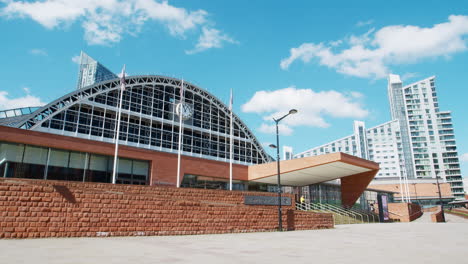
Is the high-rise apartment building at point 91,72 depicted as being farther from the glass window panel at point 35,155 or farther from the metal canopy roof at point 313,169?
the glass window panel at point 35,155

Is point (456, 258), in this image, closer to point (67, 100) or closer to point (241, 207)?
point (241, 207)

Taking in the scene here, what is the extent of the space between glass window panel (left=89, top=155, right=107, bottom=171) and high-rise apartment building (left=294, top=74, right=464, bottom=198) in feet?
400

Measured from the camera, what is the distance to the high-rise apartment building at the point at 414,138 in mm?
131875

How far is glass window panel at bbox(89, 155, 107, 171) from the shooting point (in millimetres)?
31312

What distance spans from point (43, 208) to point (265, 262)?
39.6ft

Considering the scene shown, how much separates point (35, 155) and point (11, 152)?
1.76 m

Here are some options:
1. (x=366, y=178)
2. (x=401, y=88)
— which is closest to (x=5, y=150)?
(x=366, y=178)

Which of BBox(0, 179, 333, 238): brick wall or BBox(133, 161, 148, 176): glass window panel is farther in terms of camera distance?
BBox(133, 161, 148, 176): glass window panel

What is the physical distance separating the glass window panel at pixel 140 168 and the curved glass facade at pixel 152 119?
5.57 meters

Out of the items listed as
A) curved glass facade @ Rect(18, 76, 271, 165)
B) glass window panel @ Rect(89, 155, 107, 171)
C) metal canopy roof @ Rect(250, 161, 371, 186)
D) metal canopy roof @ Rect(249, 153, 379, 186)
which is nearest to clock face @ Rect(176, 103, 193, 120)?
curved glass facade @ Rect(18, 76, 271, 165)

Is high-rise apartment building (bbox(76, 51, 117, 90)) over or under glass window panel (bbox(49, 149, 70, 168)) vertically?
over

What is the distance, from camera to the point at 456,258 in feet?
29.5

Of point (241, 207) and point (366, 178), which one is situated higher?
point (366, 178)

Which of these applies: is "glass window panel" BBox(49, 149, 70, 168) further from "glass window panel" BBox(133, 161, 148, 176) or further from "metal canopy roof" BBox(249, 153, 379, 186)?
"metal canopy roof" BBox(249, 153, 379, 186)
